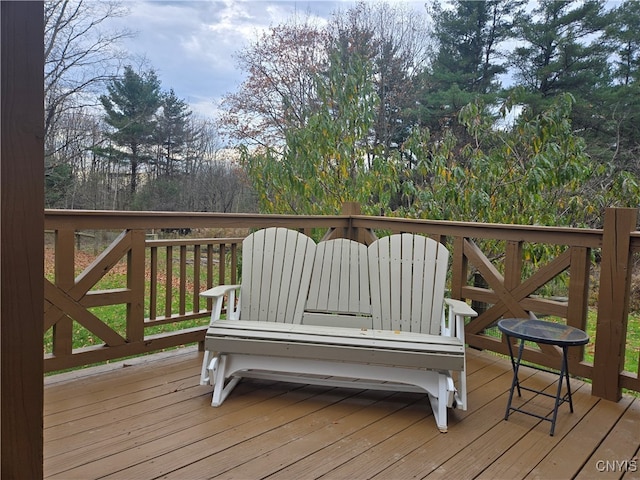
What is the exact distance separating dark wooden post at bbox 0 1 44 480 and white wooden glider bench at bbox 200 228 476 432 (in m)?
1.57

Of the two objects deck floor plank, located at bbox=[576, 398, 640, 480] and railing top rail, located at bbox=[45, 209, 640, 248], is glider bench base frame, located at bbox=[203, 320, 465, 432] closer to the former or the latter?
deck floor plank, located at bbox=[576, 398, 640, 480]

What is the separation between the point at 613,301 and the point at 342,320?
1.63 m

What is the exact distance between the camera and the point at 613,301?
2635mm

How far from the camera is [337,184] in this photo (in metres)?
5.69

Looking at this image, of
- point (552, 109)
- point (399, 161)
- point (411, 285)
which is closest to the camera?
point (411, 285)

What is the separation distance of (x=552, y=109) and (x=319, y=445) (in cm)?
405

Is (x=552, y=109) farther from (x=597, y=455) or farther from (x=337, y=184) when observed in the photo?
(x=597, y=455)

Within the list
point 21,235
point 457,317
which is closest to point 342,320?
point 457,317

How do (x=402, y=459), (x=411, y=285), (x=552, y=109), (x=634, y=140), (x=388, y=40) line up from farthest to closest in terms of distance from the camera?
(x=388, y=40) < (x=634, y=140) < (x=552, y=109) < (x=411, y=285) < (x=402, y=459)

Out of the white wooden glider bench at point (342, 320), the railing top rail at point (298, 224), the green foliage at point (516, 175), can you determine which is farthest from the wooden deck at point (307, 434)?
the green foliage at point (516, 175)

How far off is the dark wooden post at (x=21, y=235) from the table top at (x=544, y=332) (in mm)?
2049

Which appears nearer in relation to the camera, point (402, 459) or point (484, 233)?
point (402, 459)

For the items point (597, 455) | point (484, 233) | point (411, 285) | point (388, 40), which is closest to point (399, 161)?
point (484, 233)

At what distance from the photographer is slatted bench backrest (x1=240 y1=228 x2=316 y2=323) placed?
2988mm
